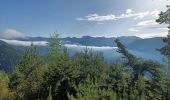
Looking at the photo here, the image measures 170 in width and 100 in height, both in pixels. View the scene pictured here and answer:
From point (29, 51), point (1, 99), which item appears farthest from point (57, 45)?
point (1, 99)

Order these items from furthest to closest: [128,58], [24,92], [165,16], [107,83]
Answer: [165,16] < [128,58] < [24,92] < [107,83]

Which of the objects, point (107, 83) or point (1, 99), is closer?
point (107, 83)

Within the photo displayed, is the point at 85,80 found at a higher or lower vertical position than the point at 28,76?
higher

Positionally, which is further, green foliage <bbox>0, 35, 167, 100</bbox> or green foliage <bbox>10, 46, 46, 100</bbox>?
green foliage <bbox>10, 46, 46, 100</bbox>

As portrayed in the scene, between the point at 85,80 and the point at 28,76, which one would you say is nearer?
the point at 85,80

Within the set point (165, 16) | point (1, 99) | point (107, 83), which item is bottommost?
point (1, 99)

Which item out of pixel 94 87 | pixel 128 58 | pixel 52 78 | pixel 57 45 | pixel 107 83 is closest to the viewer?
pixel 94 87

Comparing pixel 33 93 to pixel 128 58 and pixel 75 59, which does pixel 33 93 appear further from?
pixel 128 58

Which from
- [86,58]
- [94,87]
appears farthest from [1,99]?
[94,87]

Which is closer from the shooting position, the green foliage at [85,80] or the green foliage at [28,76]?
the green foliage at [85,80]

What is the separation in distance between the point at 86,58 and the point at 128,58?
1947cm

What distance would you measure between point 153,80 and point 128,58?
62.5 feet

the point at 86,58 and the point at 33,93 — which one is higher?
the point at 86,58

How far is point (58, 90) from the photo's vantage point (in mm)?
26031
